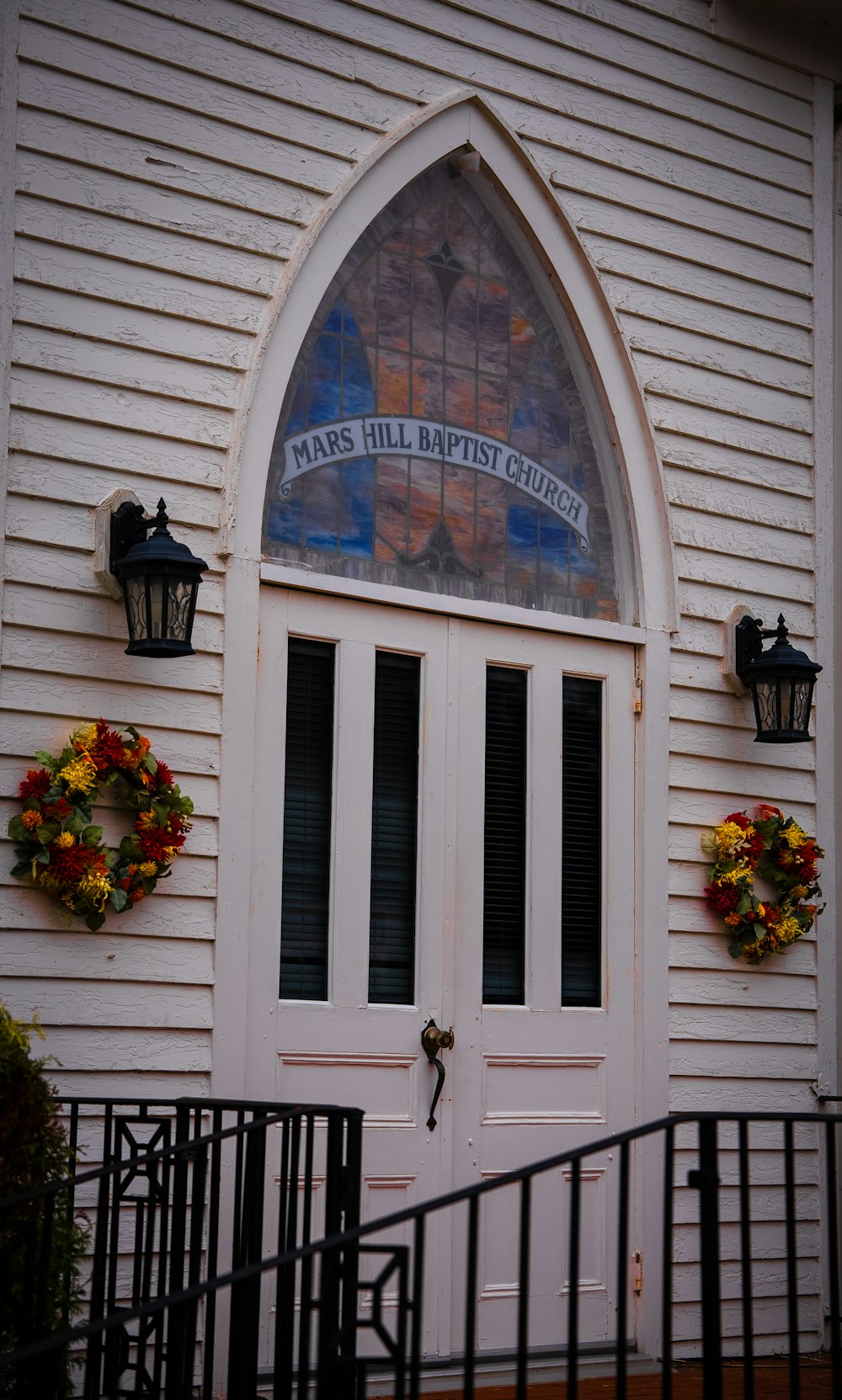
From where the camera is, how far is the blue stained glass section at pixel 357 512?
6090 millimetres

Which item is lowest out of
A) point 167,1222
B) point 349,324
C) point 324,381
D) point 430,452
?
point 167,1222

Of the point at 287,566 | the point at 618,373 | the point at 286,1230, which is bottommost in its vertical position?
the point at 286,1230

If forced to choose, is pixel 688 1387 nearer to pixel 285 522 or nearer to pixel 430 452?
pixel 285 522

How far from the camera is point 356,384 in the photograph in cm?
622

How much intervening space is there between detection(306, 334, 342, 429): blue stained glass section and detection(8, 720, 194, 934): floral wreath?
1.51 meters

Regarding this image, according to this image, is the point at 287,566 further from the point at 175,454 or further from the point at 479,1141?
the point at 479,1141

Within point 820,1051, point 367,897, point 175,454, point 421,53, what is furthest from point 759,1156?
point 421,53

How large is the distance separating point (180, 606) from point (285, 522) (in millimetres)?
904

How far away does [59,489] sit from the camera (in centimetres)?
530

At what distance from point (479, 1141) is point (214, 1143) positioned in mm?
1837

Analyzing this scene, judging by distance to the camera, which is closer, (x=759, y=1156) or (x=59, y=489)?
(x=59, y=489)

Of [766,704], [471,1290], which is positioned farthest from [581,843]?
[471,1290]

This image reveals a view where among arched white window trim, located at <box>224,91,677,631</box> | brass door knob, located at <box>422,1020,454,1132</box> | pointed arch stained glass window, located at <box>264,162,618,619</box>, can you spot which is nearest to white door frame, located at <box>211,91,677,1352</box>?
arched white window trim, located at <box>224,91,677,631</box>

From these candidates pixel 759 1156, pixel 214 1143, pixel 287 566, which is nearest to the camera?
pixel 214 1143
